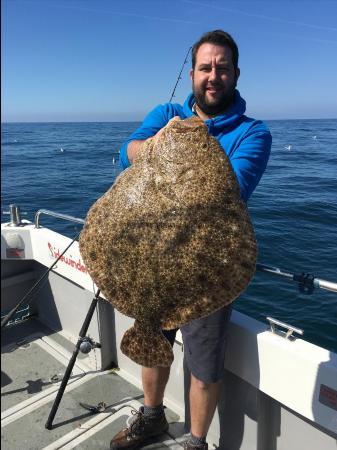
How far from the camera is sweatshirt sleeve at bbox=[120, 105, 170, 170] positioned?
2825 millimetres

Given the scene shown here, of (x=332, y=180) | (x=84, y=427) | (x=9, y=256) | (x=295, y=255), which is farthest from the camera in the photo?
(x=332, y=180)

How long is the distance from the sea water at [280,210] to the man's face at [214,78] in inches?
55.3

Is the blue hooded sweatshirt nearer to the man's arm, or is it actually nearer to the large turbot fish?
the man's arm

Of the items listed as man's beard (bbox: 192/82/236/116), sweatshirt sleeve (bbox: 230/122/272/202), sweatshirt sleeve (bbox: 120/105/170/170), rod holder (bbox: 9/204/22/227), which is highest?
man's beard (bbox: 192/82/236/116)

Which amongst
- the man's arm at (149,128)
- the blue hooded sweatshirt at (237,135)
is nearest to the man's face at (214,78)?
the blue hooded sweatshirt at (237,135)

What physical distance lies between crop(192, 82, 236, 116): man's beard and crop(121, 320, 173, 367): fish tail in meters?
1.65

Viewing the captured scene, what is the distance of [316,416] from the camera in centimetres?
264

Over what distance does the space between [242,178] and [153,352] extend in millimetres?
1186

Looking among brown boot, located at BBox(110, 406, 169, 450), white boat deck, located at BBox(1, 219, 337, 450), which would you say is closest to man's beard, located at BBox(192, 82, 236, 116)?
white boat deck, located at BBox(1, 219, 337, 450)

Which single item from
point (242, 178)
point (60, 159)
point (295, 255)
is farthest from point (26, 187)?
point (242, 178)

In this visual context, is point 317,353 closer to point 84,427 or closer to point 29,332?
point 84,427

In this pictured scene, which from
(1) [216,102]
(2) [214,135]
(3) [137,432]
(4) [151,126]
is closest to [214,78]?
(1) [216,102]

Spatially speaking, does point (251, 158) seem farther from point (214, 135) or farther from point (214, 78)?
point (214, 78)

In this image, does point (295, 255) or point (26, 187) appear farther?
point (26, 187)
